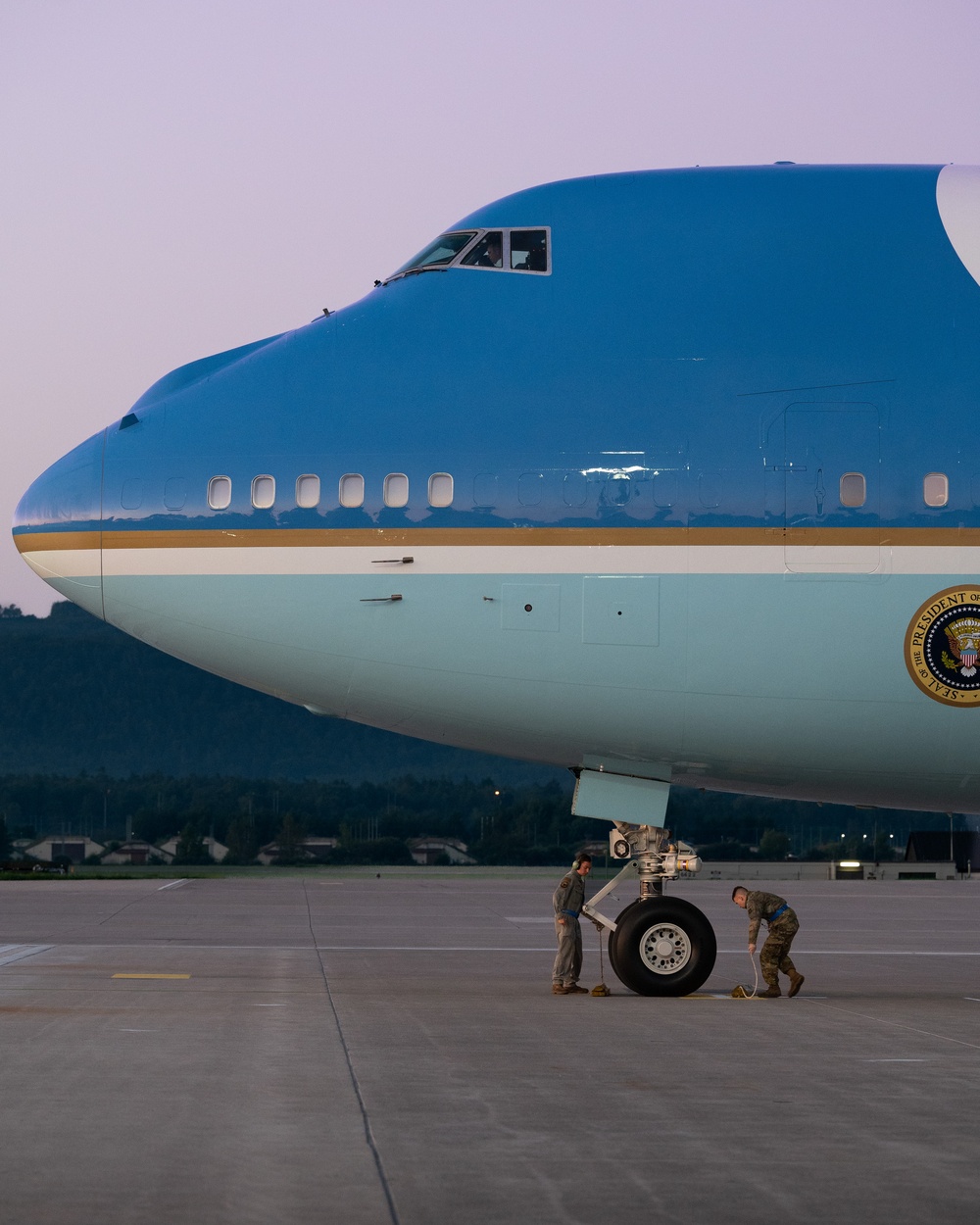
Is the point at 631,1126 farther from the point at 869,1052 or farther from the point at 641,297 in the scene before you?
the point at 641,297

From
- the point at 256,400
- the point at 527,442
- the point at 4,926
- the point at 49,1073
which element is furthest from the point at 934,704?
the point at 4,926

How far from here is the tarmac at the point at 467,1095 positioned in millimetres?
8836

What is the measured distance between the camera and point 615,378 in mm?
16875

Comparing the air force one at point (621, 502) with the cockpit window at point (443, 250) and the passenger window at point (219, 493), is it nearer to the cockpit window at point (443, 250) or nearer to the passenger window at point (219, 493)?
the passenger window at point (219, 493)

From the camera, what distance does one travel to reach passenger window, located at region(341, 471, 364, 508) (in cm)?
1667

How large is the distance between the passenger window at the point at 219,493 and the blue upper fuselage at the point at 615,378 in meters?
0.07

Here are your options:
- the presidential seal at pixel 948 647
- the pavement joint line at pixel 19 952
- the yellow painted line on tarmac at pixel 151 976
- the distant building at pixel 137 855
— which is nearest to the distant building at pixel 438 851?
the distant building at pixel 137 855

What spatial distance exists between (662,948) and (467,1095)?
6.61m

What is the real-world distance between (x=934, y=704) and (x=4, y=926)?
80.8ft

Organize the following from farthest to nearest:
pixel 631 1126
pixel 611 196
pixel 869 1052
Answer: pixel 611 196, pixel 869 1052, pixel 631 1126

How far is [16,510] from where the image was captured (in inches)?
705

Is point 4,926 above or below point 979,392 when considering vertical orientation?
below

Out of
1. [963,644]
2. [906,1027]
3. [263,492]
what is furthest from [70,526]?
[906,1027]

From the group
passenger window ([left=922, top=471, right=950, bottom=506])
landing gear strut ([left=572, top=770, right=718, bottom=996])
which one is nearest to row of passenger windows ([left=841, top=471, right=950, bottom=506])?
passenger window ([left=922, top=471, right=950, bottom=506])
